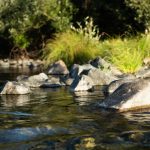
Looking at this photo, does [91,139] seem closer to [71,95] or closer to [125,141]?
[125,141]

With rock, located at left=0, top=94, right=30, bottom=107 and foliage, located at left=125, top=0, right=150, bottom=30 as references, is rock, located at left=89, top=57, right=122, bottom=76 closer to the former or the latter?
rock, located at left=0, top=94, right=30, bottom=107

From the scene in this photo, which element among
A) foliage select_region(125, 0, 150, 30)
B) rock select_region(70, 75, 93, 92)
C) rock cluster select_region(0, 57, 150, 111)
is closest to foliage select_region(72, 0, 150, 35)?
foliage select_region(125, 0, 150, 30)

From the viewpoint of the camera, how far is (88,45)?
78.0 feet

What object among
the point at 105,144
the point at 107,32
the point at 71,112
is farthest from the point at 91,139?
the point at 107,32

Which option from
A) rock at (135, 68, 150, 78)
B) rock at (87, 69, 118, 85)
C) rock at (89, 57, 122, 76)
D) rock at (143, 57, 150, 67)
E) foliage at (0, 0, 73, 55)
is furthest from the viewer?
foliage at (0, 0, 73, 55)

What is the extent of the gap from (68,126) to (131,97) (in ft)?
7.58

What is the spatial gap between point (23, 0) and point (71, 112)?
2369cm

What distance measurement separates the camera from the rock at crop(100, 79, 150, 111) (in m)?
11.3

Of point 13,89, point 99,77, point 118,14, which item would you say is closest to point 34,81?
point 99,77

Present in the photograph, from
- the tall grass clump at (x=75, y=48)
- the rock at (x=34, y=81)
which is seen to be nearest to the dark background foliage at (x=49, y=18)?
the tall grass clump at (x=75, y=48)

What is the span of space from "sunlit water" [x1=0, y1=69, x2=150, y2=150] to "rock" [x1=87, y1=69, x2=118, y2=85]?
11.7 ft

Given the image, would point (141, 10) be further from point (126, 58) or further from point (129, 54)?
point (126, 58)

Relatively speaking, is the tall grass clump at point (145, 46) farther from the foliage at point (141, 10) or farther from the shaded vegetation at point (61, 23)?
the foliage at point (141, 10)

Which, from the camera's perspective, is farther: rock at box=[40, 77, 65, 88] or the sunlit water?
rock at box=[40, 77, 65, 88]
